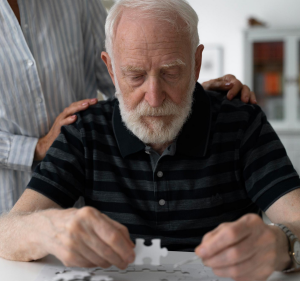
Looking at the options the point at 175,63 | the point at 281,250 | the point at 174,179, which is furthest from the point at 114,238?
the point at 175,63

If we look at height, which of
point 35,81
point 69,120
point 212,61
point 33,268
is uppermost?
point 35,81

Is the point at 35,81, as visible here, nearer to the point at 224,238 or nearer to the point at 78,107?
the point at 78,107

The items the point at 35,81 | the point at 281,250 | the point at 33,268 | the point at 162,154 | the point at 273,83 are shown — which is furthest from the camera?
the point at 273,83

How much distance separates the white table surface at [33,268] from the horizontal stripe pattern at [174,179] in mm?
232

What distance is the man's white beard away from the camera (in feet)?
A: 4.52

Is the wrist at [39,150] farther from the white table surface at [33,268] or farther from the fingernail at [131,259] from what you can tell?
the fingernail at [131,259]

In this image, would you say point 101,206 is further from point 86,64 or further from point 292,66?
point 292,66

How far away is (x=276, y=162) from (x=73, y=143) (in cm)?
73

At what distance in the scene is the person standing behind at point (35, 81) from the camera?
161 cm

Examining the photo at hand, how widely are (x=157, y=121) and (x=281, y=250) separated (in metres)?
0.60

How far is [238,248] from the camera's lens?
2.99ft

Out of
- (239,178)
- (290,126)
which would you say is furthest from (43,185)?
(290,126)

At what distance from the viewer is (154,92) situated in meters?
1.32

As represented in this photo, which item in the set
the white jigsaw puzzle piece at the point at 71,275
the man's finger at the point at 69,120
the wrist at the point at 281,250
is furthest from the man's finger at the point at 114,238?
the man's finger at the point at 69,120
